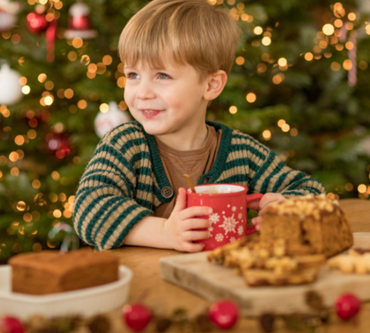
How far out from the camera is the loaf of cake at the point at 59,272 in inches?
23.9

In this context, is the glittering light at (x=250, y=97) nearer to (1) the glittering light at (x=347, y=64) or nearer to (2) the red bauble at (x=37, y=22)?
(1) the glittering light at (x=347, y=64)

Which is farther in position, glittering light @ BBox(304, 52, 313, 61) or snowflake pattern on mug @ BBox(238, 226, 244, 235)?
glittering light @ BBox(304, 52, 313, 61)

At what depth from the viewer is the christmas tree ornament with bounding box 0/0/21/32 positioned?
2.45 metres

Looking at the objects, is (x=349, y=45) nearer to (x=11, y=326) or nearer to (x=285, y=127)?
(x=285, y=127)

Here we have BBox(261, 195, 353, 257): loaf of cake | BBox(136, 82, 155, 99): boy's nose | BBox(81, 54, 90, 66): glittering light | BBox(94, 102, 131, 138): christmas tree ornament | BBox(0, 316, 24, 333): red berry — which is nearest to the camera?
BBox(0, 316, 24, 333): red berry

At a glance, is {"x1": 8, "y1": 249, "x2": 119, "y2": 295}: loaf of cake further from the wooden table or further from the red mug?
the red mug

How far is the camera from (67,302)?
0.59 m

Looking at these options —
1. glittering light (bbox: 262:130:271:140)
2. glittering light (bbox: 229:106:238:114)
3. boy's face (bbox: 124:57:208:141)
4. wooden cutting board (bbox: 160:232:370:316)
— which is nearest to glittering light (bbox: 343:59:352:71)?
glittering light (bbox: 262:130:271:140)

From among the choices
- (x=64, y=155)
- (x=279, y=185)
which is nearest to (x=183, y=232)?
(x=279, y=185)

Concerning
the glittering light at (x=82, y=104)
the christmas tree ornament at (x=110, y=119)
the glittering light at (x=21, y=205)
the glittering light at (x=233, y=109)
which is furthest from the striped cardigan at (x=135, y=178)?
the glittering light at (x=21, y=205)

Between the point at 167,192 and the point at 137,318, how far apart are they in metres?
0.70

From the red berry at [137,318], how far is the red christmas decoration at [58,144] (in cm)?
216

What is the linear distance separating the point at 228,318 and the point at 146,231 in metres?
0.47

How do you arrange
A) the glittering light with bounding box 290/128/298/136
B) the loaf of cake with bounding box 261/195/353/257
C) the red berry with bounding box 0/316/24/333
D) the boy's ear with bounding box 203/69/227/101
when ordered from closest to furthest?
the red berry with bounding box 0/316/24/333 < the loaf of cake with bounding box 261/195/353/257 < the boy's ear with bounding box 203/69/227/101 < the glittering light with bounding box 290/128/298/136
